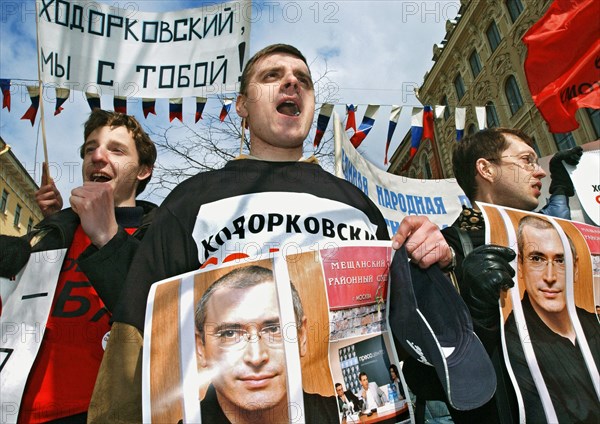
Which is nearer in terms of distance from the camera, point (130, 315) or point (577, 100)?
point (130, 315)

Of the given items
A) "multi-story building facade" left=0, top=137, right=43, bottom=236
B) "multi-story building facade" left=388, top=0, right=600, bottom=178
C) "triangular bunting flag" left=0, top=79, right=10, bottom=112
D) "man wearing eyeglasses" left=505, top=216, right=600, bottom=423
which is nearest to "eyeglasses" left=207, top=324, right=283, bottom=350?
"man wearing eyeglasses" left=505, top=216, right=600, bottom=423

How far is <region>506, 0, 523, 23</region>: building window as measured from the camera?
1739 cm

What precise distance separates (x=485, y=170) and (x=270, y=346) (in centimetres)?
154

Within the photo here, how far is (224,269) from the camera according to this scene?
1.08 metres

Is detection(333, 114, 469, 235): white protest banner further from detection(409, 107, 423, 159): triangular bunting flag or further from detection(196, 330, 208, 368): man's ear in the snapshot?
detection(196, 330, 208, 368): man's ear

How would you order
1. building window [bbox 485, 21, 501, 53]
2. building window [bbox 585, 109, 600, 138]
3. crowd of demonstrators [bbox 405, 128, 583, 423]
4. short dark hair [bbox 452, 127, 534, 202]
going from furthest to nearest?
building window [bbox 485, 21, 501, 53], building window [bbox 585, 109, 600, 138], short dark hair [bbox 452, 127, 534, 202], crowd of demonstrators [bbox 405, 128, 583, 423]

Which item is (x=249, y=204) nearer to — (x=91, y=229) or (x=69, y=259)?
(x=91, y=229)

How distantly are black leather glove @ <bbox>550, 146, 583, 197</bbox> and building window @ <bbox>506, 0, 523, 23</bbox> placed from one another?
58.1 feet

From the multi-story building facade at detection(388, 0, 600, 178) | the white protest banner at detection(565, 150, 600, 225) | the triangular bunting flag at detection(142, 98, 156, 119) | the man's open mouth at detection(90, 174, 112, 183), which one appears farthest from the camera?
the multi-story building facade at detection(388, 0, 600, 178)

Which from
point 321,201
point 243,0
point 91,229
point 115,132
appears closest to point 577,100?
point 243,0

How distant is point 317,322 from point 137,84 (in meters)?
2.96

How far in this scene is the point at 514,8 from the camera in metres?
17.7

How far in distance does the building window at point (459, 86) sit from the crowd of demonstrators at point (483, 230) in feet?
67.8

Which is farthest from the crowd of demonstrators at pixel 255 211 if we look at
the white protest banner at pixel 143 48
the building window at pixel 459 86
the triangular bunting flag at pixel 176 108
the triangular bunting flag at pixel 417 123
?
the building window at pixel 459 86
